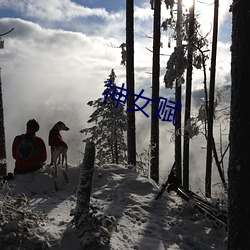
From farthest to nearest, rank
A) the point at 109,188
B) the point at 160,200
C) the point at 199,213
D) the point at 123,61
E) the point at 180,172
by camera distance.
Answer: the point at 180,172 < the point at 123,61 < the point at 109,188 < the point at 160,200 < the point at 199,213

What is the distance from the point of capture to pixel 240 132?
4531 mm

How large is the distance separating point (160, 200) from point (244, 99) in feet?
15.5

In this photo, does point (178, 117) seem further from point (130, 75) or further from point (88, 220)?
point (88, 220)

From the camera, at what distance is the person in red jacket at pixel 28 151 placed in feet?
30.1

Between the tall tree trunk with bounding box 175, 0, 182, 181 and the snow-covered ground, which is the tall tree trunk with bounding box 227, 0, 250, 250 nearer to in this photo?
the snow-covered ground

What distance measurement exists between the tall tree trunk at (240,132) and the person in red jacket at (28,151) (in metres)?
6.20

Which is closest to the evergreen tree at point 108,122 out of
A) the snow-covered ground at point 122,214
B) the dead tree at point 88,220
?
the snow-covered ground at point 122,214

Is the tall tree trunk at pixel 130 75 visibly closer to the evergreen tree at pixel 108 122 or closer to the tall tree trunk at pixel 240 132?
the tall tree trunk at pixel 240 132

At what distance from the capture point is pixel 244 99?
14.6 feet

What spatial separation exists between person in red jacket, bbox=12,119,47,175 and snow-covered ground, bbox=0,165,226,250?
0.35 meters

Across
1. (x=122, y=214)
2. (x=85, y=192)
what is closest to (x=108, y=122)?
(x=122, y=214)

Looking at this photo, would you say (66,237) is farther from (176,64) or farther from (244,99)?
(176,64)

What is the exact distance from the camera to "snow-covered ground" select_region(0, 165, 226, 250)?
553 centimetres

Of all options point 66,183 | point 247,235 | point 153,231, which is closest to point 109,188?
point 66,183
